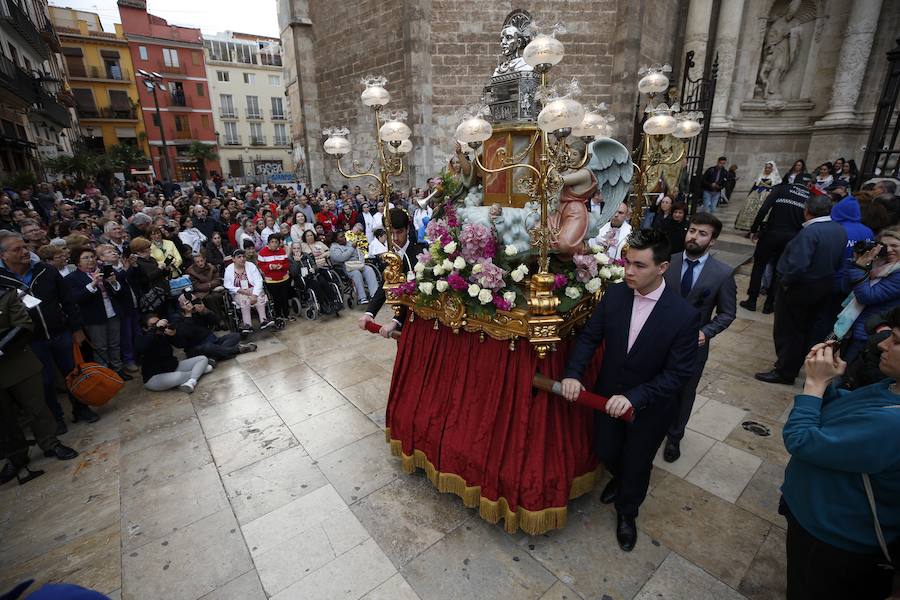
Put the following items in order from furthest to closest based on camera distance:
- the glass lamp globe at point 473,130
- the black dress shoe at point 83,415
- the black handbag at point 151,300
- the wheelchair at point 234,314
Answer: the wheelchair at point 234,314, the black handbag at point 151,300, the black dress shoe at point 83,415, the glass lamp globe at point 473,130

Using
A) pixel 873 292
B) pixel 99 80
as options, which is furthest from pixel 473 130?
pixel 99 80

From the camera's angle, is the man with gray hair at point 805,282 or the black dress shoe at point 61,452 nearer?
the black dress shoe at point 61,452

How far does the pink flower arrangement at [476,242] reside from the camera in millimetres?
2830

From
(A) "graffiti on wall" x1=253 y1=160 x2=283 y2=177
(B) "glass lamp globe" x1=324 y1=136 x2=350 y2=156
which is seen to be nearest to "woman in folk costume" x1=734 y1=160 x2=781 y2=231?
(B) "glass lamp globe" x1=324 y1=136 x2=350 y2=156

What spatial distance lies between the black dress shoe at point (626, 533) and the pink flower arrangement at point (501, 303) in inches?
63.0

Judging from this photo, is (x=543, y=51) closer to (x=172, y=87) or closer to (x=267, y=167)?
(x=267, y=167)

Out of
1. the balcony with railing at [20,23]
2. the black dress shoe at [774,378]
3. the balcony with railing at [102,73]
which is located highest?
the balcony with railing at [102,73]

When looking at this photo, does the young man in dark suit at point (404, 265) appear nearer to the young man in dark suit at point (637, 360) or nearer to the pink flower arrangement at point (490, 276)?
the pink flower arrangement at point (490, 276)

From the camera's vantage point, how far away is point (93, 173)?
18766 mm

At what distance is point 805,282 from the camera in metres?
4.27

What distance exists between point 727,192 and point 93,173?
25841 mm

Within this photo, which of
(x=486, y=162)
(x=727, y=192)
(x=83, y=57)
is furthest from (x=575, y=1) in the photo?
(x=83, y=57)

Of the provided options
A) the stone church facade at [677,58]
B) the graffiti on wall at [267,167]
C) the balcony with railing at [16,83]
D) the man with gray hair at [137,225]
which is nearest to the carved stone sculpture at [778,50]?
the stone church facade at [677,58]

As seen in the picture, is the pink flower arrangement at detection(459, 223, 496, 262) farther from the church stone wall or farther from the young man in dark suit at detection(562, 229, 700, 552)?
the church stone wall
